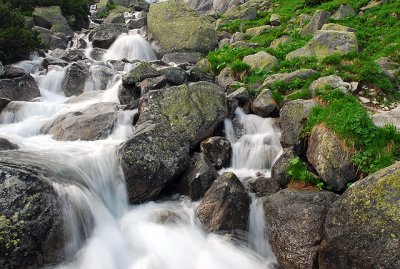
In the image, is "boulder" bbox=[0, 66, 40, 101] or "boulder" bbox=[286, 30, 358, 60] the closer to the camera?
"boulder" bbox=[0, 66, 40, 101]

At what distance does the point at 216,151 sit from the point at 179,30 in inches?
537

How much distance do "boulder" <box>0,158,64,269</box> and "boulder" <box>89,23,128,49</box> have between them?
1823cm

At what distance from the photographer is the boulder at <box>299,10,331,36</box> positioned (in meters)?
18.9

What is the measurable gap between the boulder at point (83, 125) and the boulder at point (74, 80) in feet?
12.9

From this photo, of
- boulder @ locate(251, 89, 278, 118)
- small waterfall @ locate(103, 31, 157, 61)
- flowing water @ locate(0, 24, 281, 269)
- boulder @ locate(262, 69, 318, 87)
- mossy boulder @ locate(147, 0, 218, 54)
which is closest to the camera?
flowing water @ locate(0, 24, 281, 269)

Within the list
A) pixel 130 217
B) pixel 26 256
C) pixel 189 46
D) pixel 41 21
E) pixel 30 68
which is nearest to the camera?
pixel 26 256

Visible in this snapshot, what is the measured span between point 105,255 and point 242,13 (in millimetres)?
24000

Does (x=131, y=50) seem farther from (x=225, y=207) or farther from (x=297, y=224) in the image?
(x=297, y=224)

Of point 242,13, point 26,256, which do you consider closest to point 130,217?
point 26,256

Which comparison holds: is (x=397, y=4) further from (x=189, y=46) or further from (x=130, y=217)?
(x=130, y=217)

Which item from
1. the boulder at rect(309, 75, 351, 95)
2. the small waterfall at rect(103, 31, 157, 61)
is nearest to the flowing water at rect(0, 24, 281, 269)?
the boulder at rect(309, 75, 351, 95)

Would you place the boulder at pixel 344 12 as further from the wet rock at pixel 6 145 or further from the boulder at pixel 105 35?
the wet rock at pixel 6 145

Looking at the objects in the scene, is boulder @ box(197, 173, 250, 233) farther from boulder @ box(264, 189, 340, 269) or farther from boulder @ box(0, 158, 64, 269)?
boulder @ box(0, 158, 64, 269)

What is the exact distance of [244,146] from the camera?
35.7ft
